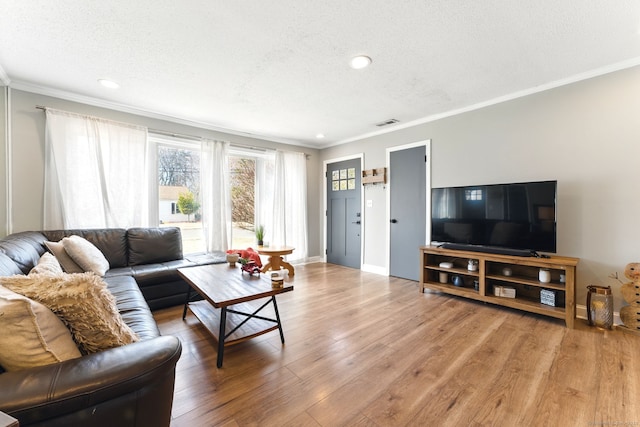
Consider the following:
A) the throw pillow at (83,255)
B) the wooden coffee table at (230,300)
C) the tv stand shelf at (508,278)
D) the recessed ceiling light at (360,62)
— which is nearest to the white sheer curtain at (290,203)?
the wooden coffee table at (230,300)

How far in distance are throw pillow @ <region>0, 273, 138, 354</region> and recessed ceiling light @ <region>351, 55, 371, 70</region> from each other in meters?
2.38

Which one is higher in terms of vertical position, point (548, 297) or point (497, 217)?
point (497, 217)

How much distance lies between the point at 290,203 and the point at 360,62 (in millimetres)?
3090

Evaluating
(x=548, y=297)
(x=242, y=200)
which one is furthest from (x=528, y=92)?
(x=242, y=200)

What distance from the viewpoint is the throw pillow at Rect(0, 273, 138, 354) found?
98 centimetres

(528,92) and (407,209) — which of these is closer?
(528,92)

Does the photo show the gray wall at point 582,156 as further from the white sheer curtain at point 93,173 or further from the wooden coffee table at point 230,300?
the white sheer curtain at point 93,173

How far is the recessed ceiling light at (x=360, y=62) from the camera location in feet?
7.35

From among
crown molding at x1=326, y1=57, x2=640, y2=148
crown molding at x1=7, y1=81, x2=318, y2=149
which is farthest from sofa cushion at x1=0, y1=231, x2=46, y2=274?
crown molding at x1=326, y1=57, x2=640, y2=148

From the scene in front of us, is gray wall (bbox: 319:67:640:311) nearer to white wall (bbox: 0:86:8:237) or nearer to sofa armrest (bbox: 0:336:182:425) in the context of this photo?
sofa armrest (bbox: 0:336:182:425)

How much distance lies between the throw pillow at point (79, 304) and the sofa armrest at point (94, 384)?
0.08 m

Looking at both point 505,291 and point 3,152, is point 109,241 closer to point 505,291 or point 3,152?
point 3,152

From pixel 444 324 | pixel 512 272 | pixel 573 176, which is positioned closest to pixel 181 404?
pixel 444 324

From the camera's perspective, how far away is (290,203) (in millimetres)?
5012
